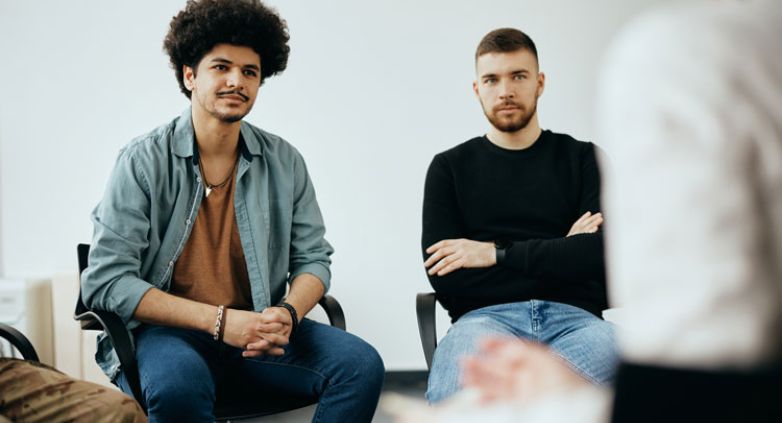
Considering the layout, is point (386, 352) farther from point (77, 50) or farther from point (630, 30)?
point (630, 30)

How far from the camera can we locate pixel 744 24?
0.56 m

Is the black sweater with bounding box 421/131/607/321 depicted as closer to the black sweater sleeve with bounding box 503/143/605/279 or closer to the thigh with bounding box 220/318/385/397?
the black sweater sleeve with bounding box 503/143/605/279

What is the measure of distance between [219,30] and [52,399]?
4.29 feet

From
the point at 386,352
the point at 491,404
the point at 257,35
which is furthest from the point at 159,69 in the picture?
the point at 491,404

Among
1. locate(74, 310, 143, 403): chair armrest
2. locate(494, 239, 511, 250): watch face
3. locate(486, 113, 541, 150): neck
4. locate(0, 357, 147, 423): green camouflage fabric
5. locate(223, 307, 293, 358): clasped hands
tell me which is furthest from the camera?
locate(486, 113, 541, 150): neck

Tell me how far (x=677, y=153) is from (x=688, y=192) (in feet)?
0.10

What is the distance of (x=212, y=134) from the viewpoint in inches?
93.0

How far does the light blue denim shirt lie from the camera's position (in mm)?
2086

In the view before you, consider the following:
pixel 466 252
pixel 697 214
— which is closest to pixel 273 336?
pixel 466 252

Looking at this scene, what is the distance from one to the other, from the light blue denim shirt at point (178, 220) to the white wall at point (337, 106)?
47.9 inches

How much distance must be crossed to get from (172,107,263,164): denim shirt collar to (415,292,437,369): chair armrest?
749 mm

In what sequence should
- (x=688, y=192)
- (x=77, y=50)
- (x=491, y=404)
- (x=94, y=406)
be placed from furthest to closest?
(x=77, y=50) < (x=94, y=406) < (x=491, y=404) < (x=688, y=192)

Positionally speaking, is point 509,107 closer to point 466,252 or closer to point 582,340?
point 466,252

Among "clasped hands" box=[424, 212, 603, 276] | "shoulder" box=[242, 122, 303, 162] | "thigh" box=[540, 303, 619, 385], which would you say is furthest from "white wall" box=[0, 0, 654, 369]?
"thigh" box=[540, 303, 619, 385]
